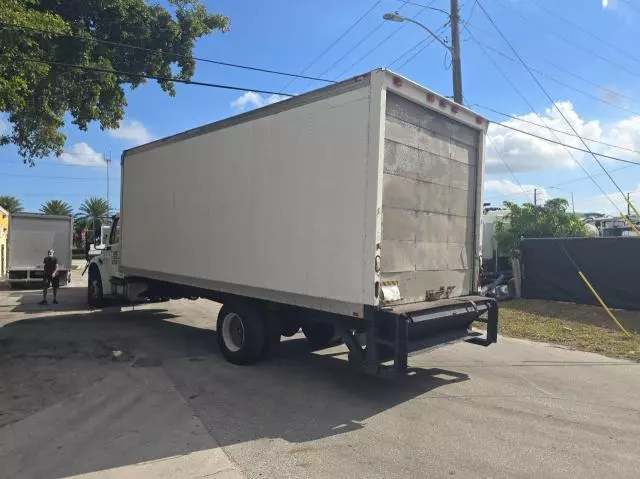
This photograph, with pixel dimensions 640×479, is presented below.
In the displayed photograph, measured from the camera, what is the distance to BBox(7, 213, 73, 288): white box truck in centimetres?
2042

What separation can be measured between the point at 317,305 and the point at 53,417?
313cm

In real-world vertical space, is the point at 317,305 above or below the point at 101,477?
above

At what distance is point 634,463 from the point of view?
13.9 feet

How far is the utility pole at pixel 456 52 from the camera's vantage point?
1458 centimetres

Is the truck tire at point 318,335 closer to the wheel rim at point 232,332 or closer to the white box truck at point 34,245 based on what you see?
the wheel rim at point 232,332

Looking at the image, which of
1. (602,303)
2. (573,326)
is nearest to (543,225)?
(602,303)

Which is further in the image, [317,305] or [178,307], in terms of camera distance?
[178,307]

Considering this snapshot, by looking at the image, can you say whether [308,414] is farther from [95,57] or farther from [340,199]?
[95,57]

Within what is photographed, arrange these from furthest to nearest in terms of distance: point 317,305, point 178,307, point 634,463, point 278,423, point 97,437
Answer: point 178,307 < point 317,305 < point 278,423 < point 97,437 < point 634,463

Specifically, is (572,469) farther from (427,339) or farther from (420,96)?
(420,96)

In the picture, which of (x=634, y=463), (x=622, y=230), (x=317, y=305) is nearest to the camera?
(x=634, y=463)

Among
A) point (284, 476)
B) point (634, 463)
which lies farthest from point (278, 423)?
point (634, 463)

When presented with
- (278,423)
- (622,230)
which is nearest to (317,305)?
(278,423)

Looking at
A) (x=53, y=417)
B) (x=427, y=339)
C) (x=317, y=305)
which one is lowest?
(x=53, y=417)
